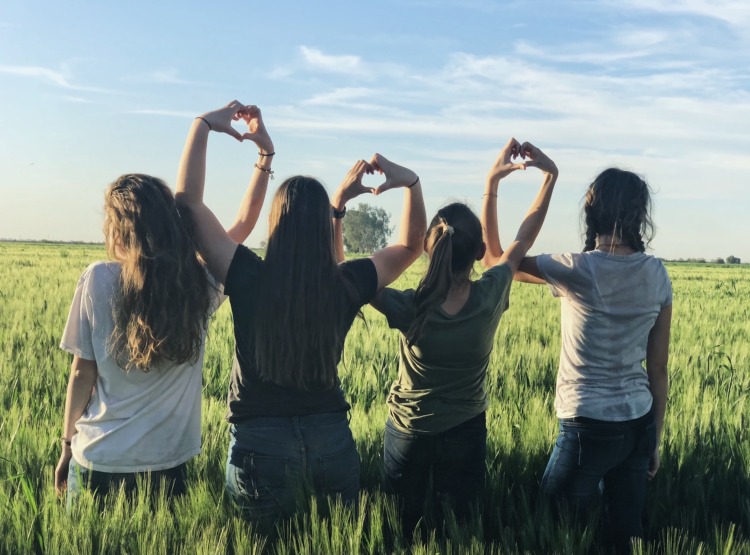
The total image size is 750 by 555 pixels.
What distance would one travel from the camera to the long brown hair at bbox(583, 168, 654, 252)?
8.50ft

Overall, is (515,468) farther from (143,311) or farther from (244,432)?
(143,311)

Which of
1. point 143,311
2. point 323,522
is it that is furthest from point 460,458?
point 143,311

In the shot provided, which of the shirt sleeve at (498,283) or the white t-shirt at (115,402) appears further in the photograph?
the shirt sleeve at (498,283)

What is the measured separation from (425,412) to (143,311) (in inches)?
41.0

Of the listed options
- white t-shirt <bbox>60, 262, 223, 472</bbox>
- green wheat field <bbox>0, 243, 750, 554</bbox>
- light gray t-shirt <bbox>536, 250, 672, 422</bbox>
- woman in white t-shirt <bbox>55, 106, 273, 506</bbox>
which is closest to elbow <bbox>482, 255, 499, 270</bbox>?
light gray t-shirt <bbox>536, 250, 672, 422</bbox>

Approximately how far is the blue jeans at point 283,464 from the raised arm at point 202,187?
538 millimetres

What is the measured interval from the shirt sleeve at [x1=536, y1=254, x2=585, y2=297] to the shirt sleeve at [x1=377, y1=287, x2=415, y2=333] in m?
0.58

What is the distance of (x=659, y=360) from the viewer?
2709 mm

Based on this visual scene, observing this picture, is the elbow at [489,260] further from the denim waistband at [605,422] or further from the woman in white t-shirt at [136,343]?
the woman in white t-shirt at [136,343]

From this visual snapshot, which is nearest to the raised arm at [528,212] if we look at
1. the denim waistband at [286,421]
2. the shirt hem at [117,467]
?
the denim waistband at [286,421]

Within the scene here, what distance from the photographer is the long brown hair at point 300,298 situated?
2174mm

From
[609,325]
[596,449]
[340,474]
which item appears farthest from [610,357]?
[340,474]

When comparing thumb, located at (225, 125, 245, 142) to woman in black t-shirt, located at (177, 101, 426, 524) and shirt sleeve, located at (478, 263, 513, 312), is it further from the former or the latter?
shirt sleeve, located at (478, 263, 513, 312)

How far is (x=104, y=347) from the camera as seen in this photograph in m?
2.33
